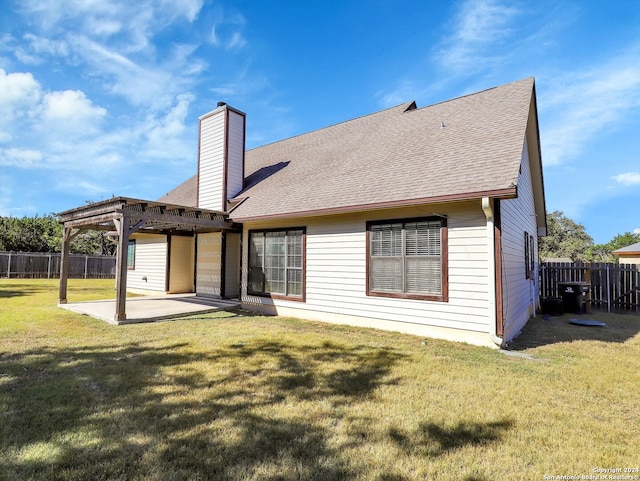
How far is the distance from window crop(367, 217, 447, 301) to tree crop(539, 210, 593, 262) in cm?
4670

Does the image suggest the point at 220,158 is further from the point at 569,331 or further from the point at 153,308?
the point at 569,331

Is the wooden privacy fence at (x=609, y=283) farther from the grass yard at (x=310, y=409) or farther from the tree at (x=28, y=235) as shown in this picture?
the tree at (x=28, y=235)

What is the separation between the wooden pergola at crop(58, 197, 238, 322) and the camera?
778 cm

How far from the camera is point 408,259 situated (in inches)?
268

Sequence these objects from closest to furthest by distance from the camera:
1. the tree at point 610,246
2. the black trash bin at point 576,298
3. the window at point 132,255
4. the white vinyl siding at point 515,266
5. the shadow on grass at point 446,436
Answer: the shadow on grass at point 446,436, the white vinyl siding at point 515,266, the black trash bin at point 576,298, the window at point 132,255, the tree at point 610,246

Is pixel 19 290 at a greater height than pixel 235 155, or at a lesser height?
lesser

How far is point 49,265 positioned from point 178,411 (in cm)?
2713

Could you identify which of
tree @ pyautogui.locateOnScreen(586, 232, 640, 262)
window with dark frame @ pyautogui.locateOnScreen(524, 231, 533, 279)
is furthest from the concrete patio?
tree @ pyautogui.locateOnScreen(586, 232, 640, 262)

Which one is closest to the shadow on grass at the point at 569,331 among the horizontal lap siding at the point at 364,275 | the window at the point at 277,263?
the horizontal lap siding at the point at 364,275

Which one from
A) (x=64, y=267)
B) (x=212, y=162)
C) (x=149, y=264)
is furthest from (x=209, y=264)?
(x=149, y=264)

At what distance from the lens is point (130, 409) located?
3.24 m

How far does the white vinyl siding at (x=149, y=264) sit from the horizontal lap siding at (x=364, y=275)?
253 inches

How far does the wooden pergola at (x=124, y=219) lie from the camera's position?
778cm

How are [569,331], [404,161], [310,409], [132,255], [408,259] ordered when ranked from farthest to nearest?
[132,255]
[404,161]
[569,331]
[408,259]
[310,409]
